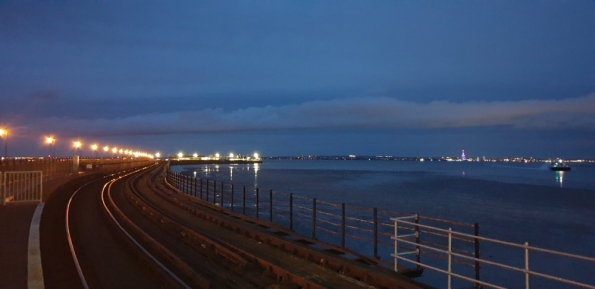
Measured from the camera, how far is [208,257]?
12.4 meters

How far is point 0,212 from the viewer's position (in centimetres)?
1791

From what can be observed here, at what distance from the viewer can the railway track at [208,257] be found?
983 centimetres

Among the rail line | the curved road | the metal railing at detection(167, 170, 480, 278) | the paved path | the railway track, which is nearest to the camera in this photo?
the paved path

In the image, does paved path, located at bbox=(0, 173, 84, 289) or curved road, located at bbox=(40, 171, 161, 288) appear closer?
paved path, located at bbox=(0, 173, 84, 289)

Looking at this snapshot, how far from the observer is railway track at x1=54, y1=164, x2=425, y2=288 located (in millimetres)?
9828

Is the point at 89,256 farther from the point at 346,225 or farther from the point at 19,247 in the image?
the point at 346,225

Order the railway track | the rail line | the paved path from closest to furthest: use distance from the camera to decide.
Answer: the paved path, the rail line, the railway track

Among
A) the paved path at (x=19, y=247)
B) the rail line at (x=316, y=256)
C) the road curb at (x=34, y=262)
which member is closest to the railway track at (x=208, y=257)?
the rail line at (x=316, y=256)

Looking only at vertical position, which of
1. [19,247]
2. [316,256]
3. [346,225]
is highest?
[19,247]

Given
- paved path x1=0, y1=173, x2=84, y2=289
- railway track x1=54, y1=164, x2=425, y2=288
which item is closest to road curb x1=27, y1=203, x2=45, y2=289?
paved path x1=0, y1=173, x2=84, y2=289

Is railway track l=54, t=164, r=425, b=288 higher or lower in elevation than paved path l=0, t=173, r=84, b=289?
lower

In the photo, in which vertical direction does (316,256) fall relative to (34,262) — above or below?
below

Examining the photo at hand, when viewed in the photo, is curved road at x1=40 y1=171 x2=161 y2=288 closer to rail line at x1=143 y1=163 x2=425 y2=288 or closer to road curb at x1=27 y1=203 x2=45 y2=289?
road curb at x1=27 y1=203 x2=45 y2=289

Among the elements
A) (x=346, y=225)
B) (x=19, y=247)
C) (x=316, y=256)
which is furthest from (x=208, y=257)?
(x=346, y=225)
